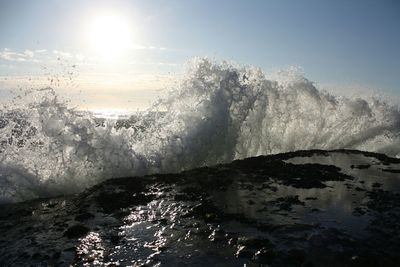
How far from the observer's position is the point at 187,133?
19.1m

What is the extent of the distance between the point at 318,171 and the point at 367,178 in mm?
1822

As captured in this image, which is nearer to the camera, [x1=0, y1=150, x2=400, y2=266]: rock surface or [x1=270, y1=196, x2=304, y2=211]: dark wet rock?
[x1=0, y1=150, x2=400, y2=266]: rock surface

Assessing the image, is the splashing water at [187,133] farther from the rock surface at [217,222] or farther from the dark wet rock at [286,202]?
the dark wet rock at [286,202]

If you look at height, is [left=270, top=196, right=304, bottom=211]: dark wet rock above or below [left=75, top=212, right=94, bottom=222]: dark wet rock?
above

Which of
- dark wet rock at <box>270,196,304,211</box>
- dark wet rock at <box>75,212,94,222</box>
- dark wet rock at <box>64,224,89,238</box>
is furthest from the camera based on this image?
dark wet rock at <box>270,196,304,211</box>

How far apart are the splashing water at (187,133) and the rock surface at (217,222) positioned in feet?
5.24

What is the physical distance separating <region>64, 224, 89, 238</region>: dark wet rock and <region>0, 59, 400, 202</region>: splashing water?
14.3 ft

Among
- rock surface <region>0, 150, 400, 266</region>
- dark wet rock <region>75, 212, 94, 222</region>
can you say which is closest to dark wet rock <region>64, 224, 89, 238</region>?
rock surface <region>0, 150, 400, 266</region>

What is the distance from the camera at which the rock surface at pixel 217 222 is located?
314 inches

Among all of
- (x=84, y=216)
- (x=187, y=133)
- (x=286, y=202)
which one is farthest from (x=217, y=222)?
(x=187, y=133)

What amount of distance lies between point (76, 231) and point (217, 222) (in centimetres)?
350

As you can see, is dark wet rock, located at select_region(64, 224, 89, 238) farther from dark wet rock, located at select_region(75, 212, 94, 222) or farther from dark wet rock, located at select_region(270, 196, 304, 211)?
dark wet rock, located at select_region(270, 196, 304, 211)

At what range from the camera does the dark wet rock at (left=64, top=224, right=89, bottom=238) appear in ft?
30.8

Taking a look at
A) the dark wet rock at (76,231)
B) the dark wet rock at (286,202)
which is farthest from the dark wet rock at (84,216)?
the dark wet rock at (286,202)
